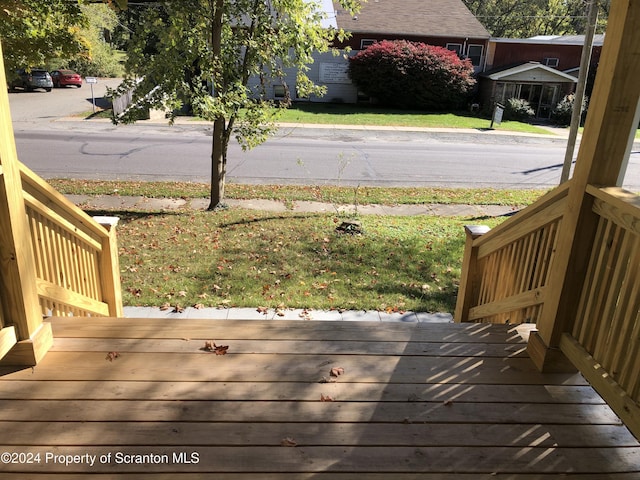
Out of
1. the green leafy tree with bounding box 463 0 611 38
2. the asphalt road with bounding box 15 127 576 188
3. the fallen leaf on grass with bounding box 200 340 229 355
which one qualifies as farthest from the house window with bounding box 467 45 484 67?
the fallen leaf on grass with bounding box 200 340 229 355

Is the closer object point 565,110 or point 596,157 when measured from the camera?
point 596,157

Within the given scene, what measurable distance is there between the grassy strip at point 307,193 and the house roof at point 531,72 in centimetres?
2027

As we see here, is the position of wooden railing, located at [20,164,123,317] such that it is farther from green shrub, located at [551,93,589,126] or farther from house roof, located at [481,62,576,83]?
house roof, located at [481,62,576,83]

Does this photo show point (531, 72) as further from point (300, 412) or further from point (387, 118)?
point (300, 412)

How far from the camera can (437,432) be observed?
2684 millimetres

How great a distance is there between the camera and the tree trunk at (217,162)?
1032 cm

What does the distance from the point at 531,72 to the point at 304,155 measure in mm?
20688

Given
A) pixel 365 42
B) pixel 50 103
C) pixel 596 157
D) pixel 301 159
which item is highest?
pixel 365 42

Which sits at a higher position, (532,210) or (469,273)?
(532,210)

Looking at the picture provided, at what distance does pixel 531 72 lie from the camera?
102 feet

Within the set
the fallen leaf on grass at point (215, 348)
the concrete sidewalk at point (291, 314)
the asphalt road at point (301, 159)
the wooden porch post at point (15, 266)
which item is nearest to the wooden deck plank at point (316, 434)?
the wooden porch post at point (15, 266)

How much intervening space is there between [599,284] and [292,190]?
10195 mm

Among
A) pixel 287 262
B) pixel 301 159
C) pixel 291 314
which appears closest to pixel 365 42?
pixel 301 159

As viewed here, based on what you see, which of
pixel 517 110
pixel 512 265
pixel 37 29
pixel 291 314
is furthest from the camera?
pixel 517 110
